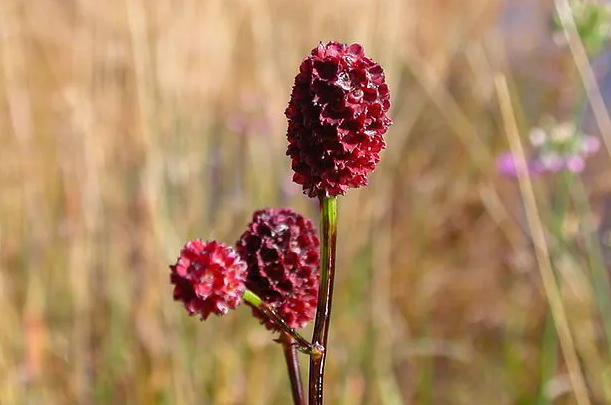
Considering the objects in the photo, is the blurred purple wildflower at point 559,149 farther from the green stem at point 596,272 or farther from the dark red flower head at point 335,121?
the dark red flower head at point 335,121

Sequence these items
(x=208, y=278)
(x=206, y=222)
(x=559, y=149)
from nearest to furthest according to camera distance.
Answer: (x=208, y=278)
(x=559, y=149)
(x=206, y=222)

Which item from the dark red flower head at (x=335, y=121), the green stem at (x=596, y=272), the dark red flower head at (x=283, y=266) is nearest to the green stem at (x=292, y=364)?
the dark red flower head at (x=283, y=266)

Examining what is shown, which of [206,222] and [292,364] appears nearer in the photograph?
[292,364]

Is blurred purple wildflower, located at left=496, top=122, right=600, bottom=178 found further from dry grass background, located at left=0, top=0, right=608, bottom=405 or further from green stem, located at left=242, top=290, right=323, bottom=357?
green stem, located at left=242, top=290, right=323, bottom=357

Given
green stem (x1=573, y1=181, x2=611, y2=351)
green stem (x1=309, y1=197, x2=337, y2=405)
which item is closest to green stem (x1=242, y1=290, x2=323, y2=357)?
green stem (x1=309, y1=197, x2=337, y2=405)

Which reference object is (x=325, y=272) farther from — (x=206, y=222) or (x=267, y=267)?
(x=206, y=222)

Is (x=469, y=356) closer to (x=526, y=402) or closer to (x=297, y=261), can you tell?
(x=526, y=402)

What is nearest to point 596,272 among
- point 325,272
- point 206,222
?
point 206,222
